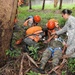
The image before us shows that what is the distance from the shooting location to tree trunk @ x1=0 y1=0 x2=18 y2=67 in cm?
809

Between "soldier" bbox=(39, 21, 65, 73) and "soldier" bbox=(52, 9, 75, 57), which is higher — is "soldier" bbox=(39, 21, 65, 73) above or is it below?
below

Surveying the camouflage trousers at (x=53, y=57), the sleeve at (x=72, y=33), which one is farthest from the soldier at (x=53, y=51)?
the sleeve at (x=72, y=33)

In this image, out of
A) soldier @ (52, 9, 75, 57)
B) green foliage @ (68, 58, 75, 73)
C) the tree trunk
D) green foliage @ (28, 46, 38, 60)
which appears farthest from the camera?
green foliage @ (28, 46, 38, 60)

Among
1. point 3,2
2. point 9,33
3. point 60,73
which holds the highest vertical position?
point 3,2

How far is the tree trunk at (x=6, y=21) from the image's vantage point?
26.5ft

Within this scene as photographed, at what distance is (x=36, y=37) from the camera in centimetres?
1037

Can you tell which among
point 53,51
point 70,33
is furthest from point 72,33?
point 53,51

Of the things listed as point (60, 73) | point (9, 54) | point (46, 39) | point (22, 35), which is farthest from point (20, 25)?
point (60, 73)

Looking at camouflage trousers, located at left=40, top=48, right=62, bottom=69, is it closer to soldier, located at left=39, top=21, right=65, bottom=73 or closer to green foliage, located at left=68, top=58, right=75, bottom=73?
soldier, located at left=39, top=21, right=65, bottom=73

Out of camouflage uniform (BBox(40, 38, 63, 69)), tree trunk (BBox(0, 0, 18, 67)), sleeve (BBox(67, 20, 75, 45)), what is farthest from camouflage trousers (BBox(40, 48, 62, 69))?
tree trunk (BBox(0, 0, 18, 67))

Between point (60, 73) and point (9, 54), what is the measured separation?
1748mm

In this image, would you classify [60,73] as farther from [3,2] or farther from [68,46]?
[3,2]

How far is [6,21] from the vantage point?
27.2 ft

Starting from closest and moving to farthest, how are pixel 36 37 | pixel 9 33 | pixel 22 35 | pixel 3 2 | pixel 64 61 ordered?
pixel 3 2, pixel 9 33, pixel 64 61, pixel 36 37, pixel 22 35
